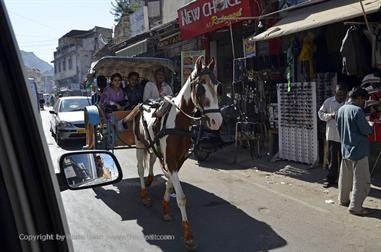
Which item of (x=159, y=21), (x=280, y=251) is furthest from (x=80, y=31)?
(x=280, y=251)

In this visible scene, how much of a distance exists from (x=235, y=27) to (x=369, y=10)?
21.2 ft

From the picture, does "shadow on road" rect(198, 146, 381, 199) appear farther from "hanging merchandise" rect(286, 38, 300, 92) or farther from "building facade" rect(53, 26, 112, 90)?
"building facade" rect(53, 26, 112, 90)

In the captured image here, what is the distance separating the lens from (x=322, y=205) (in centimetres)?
657

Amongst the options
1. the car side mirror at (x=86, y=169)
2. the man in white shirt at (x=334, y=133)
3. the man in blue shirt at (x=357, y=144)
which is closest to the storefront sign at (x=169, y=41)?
the man in white shirt at (x=334, y=133)

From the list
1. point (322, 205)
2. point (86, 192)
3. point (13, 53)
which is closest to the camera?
point (13, 53)

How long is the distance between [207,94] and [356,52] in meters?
3.42

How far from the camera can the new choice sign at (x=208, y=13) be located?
11.2 metres

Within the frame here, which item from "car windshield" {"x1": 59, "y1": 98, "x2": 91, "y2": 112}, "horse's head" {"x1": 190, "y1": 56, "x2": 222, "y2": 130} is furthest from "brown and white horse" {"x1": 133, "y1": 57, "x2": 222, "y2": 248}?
"car windshield" {"x1": 59, "y1": 98, "x2": 91, "y2": 112}

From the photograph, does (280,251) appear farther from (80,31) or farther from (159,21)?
(80,31)

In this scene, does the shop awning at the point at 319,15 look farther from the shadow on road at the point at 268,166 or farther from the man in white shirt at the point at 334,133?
the shadow on road at the point at 268,166

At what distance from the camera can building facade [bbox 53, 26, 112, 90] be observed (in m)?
50.2

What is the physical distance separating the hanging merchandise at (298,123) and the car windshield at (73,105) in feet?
28.5

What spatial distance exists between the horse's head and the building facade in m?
43.3

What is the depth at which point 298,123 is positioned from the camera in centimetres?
943
